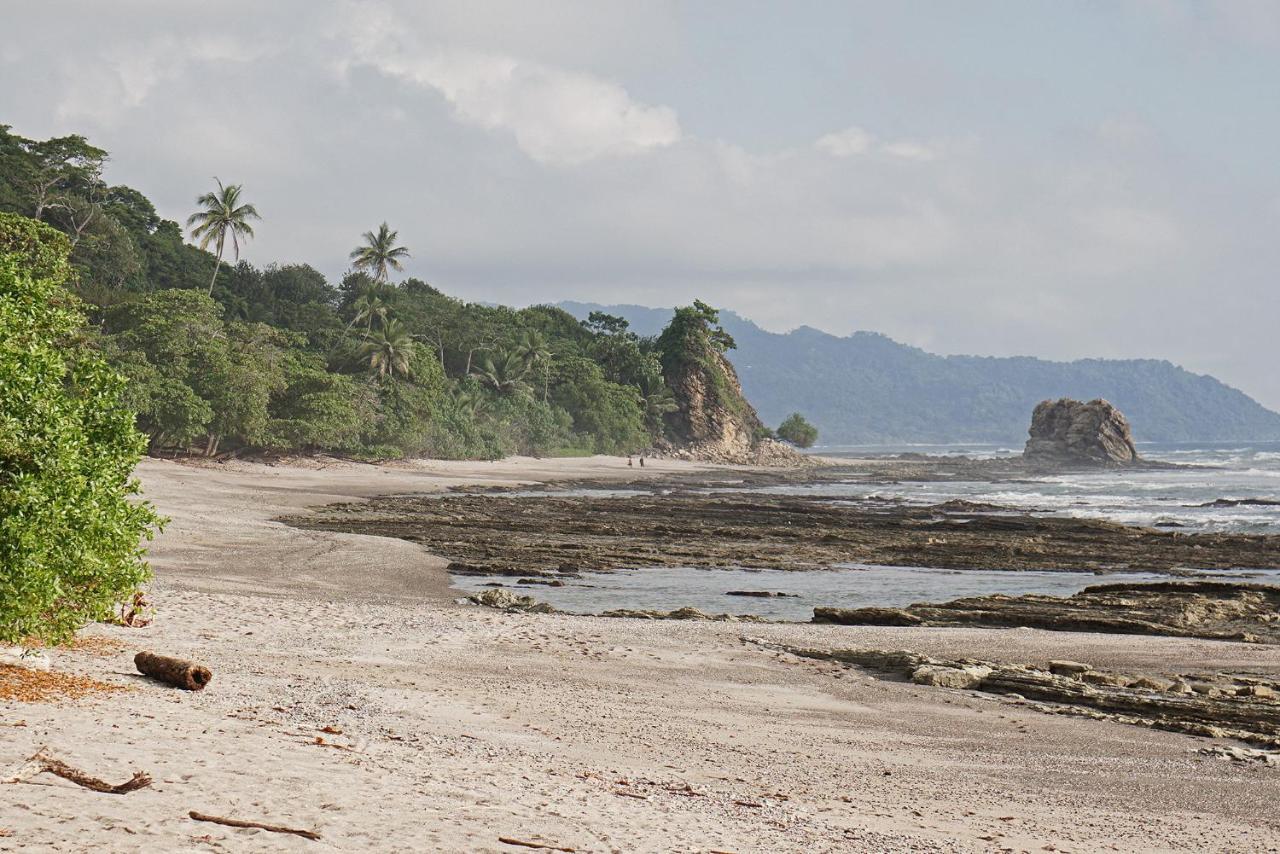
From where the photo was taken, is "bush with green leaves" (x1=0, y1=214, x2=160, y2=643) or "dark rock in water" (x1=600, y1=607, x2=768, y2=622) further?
"dark rock in water" (x1=600, y1=607, x2=768, y2=622)

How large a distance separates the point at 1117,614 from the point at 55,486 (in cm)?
1662

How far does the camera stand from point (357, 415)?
191 ft

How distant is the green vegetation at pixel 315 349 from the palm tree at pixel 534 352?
172 millimetres

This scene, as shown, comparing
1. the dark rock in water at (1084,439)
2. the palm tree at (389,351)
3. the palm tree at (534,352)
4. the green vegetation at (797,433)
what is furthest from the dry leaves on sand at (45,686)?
the green vegetation at (797,433)

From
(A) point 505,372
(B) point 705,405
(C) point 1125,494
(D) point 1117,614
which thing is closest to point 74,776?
(D) point 1117,614

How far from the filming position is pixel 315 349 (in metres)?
78.4

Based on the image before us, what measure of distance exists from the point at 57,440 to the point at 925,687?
374 inches

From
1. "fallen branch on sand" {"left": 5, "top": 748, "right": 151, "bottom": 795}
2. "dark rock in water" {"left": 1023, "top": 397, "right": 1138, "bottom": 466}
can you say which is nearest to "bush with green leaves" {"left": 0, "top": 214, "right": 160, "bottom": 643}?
"fallen branch on sand" {"left": 5, "top": 748, "right": 151, "bottom": 795}

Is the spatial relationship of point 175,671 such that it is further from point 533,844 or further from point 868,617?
point 868,617

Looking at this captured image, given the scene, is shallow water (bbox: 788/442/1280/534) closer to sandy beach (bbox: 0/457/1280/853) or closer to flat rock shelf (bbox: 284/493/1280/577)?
flat rock shelf (bbox: 284/493/1280/577)

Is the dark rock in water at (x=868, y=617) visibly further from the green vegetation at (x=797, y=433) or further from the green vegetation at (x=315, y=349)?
the green vegetation at (x=797, y=433)

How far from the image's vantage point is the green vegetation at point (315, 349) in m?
49.0

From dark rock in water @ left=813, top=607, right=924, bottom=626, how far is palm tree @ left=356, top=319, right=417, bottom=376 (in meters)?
53.9

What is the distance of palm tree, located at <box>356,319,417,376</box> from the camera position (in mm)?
68812
